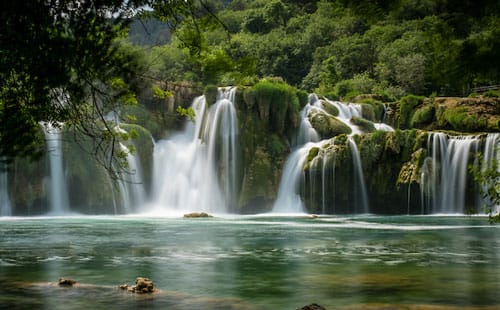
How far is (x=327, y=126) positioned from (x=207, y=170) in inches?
375

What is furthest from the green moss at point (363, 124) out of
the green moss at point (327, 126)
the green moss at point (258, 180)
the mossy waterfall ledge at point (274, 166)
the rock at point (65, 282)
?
the rock at point (65, 282)

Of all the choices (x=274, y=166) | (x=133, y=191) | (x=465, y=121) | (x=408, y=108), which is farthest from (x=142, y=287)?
(x=408, y=108)

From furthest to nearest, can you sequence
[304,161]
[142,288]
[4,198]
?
1. [304,161]
2. [4,198]
3. [142,288]

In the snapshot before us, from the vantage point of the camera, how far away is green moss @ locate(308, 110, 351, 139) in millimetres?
48062

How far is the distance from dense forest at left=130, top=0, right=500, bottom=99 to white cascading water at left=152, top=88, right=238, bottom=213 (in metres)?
3.33

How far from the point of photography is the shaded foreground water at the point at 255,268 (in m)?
12.1

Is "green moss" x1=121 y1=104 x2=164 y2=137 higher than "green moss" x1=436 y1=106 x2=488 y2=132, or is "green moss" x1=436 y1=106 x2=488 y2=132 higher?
"green moss" x1=121 y1=104 x2=164 y2=137

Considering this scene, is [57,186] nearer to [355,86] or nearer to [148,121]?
[148,121]

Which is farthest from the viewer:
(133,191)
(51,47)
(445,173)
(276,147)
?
(276,147)

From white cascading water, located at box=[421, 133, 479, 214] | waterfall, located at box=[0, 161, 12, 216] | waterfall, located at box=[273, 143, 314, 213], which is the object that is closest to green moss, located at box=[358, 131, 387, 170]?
white cascading water, located at box=[421, 133, 479, 214]

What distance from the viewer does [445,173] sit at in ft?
135

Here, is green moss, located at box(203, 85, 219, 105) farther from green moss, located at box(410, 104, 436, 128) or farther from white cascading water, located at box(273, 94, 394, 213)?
green moss, located at box(410, 104, 436, 128)

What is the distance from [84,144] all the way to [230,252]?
27.7m

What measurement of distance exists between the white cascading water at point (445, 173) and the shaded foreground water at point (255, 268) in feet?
42.8
